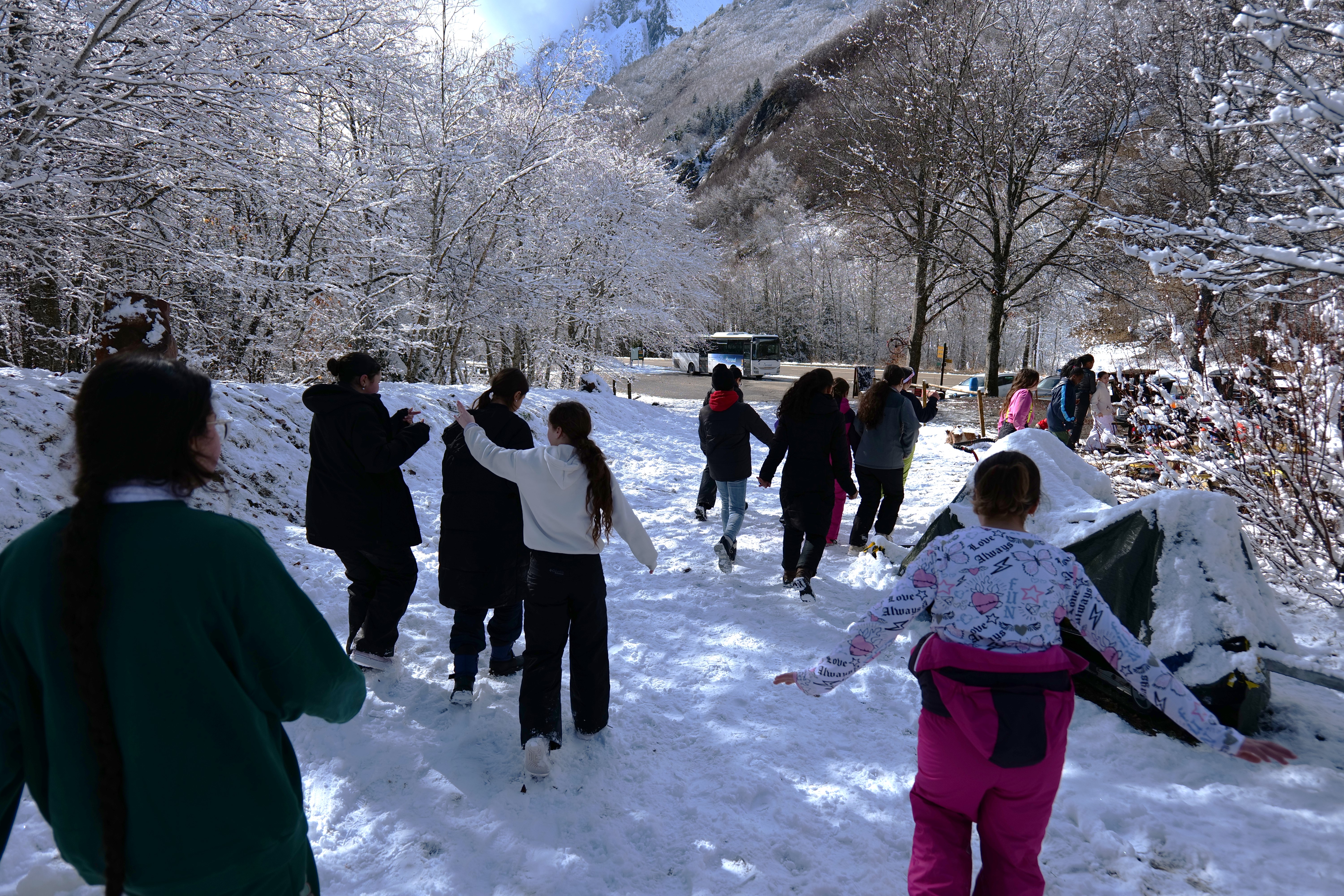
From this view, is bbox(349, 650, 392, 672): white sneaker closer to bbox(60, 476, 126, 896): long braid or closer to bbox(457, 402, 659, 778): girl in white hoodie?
bbox(457, 402, 659, 778): girl in white hoodie

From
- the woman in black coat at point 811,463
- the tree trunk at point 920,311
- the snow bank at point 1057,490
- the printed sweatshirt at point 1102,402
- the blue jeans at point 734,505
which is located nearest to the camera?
the snow bank at point 1057,490

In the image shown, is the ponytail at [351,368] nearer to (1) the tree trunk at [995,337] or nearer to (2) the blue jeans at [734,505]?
(2) the blue jeans at [734,505]

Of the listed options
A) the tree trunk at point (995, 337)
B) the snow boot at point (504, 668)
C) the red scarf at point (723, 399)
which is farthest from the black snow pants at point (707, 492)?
the tree trunk at point (995, 337)

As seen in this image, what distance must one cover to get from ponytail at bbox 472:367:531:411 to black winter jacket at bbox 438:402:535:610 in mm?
54

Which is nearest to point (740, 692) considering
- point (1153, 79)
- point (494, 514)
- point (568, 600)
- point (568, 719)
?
point (568, 719)

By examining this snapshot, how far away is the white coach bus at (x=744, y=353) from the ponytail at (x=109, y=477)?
32.6 metres

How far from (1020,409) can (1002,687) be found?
6.82 metres

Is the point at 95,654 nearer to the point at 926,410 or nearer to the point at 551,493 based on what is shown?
the point at 551,493

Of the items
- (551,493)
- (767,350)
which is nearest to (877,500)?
(551,493)

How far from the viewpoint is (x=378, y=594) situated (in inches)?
149

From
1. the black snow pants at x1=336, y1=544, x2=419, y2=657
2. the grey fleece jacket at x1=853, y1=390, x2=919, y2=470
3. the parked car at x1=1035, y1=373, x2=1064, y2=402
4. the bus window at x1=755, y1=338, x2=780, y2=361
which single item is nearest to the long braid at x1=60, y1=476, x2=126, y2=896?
the black snow pants at x1=336, y1=544, x2=419, y2=657

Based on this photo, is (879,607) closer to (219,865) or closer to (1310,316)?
(219,865)

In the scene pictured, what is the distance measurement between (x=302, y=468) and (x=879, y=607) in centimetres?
670

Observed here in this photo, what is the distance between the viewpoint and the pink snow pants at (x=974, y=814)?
1.92 metres
